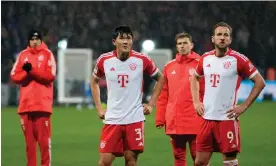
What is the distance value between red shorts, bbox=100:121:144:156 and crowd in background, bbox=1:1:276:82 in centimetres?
2359

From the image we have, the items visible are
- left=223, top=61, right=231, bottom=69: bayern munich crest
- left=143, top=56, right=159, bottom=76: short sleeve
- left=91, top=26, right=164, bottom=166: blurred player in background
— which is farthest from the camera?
left=143, top=56, right=159, bottom=76: short sleeve

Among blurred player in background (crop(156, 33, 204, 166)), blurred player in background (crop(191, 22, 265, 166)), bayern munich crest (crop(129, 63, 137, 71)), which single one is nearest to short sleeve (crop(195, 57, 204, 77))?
blurred player in background (crop(191, 22, 265, 166))

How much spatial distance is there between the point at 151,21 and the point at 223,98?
2603 cm

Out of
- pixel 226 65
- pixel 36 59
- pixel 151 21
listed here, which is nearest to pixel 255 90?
pixel 226 65

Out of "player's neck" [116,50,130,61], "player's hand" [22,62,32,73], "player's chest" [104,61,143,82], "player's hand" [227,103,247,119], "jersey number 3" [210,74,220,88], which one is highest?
"player's neck" [116,50,130,61]

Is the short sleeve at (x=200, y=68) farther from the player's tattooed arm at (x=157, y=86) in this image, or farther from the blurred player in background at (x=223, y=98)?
the player's tattooed arm at (x=157, y=86)

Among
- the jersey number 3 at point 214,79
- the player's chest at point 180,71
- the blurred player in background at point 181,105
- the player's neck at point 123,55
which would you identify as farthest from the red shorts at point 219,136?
the player's chest at point 180,71

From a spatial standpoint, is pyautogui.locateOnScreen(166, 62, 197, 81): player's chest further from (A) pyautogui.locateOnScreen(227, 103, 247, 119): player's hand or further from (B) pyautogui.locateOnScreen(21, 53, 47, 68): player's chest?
(B) pyautogui.locateOnScreen(21, 53, 47, 68): player's chest

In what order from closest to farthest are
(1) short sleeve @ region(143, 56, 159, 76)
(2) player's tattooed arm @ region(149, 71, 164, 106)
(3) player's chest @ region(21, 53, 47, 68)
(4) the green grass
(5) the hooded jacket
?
1. (1) short sleeve @ region(143, 56, 159, 76)
2. (2) player's tattooed arm @ region(149, 71, 164, 106)
3. (5) the hooded jacket
4. (3) player's chest @ region(21, 53, 47, 68)
5. (4) the green grass

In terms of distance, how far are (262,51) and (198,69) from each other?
25.0 metres

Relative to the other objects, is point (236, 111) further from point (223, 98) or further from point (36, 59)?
point (36, 59)

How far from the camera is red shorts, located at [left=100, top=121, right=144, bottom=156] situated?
9.99 metres

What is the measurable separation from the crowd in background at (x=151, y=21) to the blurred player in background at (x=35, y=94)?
855 inches

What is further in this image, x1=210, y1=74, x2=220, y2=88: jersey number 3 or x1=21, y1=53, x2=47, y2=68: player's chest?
x1=21, y1=53, x2=47, y2=68: player's chest
